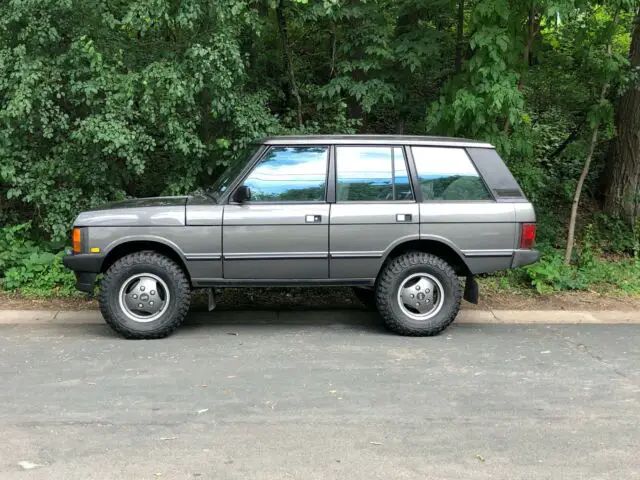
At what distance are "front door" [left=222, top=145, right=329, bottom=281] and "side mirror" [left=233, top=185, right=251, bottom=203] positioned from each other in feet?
0.20

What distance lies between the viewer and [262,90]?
851 centimetres

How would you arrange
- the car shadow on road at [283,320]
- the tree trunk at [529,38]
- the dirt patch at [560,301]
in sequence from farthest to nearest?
the tree trunk at [529,38], the dirt patch at [560,301], the car shadow on road at [283,320]

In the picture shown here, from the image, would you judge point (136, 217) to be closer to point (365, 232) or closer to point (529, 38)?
point (365, 232)

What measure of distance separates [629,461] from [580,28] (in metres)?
6.04

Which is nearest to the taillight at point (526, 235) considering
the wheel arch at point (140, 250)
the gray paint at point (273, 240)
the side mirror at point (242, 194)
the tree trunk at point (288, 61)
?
the gray paint at point (273, 240)

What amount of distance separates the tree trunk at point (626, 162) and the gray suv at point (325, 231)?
4345mm

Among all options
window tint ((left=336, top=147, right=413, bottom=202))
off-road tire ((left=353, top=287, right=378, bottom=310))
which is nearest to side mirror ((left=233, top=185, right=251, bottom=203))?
window tint ((left=336, top=147, right=413, bottom=202))

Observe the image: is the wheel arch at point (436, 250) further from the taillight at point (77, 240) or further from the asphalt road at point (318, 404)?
the taillight at point (77, 240)

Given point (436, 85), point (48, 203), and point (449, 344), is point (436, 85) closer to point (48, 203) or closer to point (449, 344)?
point (449, 344)

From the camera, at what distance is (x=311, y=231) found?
617 centimetres

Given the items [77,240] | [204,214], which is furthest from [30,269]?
[204,214]

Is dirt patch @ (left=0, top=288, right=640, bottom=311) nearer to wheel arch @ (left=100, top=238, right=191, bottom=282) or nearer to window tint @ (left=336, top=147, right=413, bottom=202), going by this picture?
wheel arch @ (left=100, top=238, right=191, bottom=282)

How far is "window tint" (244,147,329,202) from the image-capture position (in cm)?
622

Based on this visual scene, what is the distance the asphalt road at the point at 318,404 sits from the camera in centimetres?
369
